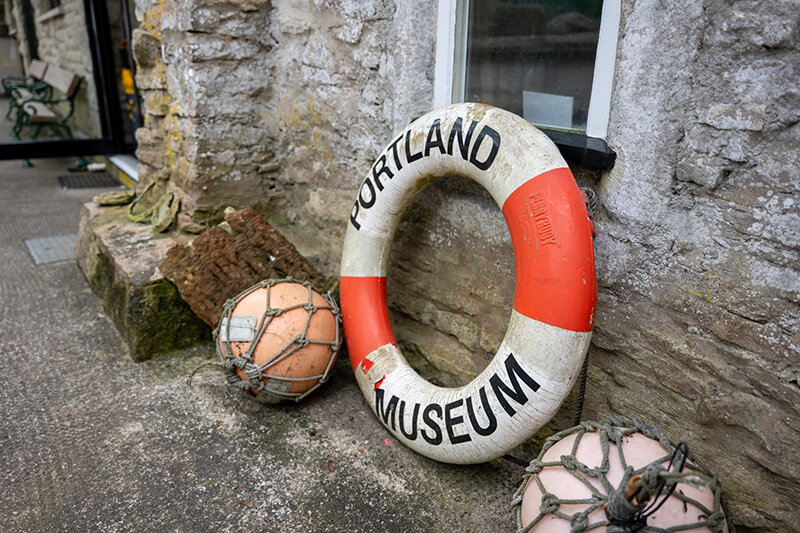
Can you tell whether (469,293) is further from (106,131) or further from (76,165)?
(76,165)

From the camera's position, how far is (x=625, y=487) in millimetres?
1142

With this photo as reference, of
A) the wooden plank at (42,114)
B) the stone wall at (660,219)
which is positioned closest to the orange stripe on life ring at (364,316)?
the stone wall at (660,219)

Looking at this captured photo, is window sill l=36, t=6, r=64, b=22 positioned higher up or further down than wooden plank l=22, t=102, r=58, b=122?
higher up

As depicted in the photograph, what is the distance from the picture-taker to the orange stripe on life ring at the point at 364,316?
2.08m

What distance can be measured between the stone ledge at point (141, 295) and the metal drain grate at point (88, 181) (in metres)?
2.92

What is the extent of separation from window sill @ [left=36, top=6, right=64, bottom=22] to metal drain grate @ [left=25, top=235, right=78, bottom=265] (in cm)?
368

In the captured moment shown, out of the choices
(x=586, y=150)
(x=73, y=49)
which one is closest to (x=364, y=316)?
(x=586, y=150)

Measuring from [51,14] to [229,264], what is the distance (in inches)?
240

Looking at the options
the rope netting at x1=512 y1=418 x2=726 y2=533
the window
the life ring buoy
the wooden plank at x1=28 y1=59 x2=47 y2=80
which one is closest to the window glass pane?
the window

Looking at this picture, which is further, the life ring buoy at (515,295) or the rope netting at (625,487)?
the life ring buoy at (515,295)

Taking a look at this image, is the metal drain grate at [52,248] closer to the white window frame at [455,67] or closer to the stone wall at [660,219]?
the stone wall at [660,219]

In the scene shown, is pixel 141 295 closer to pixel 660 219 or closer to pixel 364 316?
pixel 364 316

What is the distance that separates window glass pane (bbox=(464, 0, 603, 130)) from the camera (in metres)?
1.88

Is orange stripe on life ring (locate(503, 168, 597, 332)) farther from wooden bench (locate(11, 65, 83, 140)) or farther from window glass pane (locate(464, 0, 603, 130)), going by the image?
wooden bench (locate(11, 65, 83, 140))
